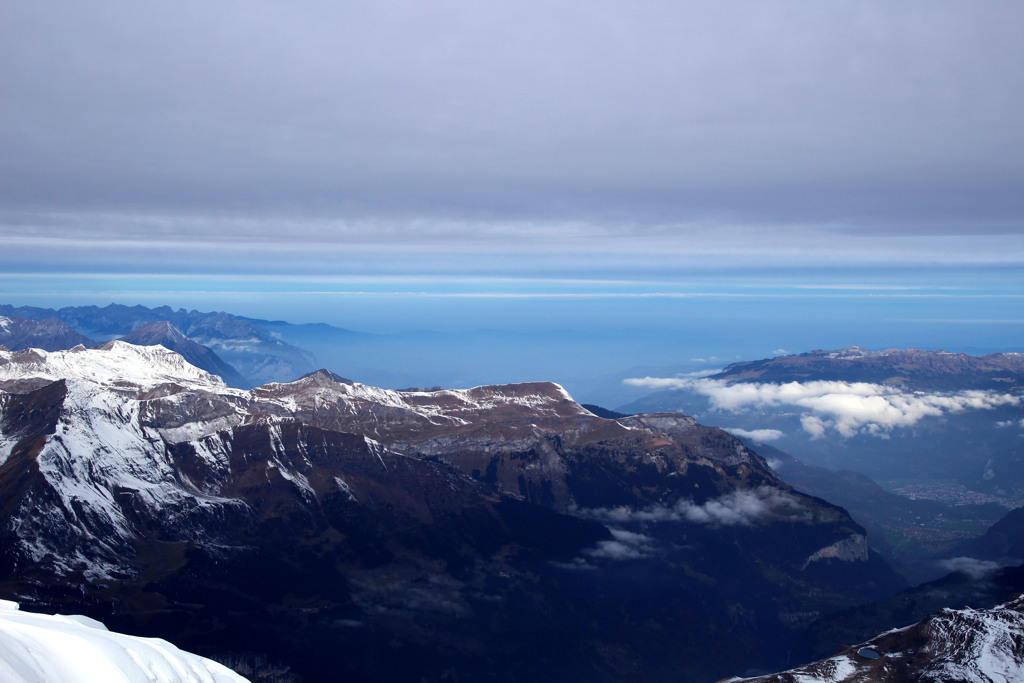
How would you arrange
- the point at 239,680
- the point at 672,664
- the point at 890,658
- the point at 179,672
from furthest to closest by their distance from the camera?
the point at 672,664, the point at 890,658, the point at 239,680, the point at 179,672

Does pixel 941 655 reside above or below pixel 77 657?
below

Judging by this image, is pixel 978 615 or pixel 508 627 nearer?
pixel 978 615

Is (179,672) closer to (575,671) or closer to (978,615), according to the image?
(978,615)

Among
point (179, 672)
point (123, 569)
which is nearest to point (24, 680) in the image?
point (179, 672)

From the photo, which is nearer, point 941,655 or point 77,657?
point 77,657

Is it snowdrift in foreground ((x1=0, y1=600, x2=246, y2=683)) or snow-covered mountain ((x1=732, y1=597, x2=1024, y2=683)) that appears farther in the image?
snow-covered mountain ((x1=732, y1=597, x2=1024, y2=683))
